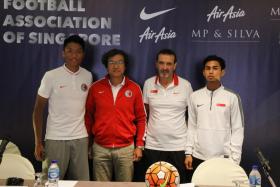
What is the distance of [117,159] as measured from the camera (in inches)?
145

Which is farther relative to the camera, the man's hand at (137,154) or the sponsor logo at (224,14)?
the sponsor logo at (224,14)

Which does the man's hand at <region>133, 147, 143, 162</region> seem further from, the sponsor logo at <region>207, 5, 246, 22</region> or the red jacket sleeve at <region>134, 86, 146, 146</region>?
the sponsor logo at <region>207, 5, 246, 22</region>

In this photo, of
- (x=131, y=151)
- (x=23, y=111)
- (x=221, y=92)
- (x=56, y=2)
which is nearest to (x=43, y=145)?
(x=23, y=111)

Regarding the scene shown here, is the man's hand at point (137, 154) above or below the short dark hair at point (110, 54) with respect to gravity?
below

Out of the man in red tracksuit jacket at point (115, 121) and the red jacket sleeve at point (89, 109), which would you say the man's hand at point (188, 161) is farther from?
the red jacket sleeve at point (89, 109)

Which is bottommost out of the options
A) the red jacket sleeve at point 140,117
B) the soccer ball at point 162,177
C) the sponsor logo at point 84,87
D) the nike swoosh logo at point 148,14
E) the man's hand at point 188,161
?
the man's hand at point 188,161

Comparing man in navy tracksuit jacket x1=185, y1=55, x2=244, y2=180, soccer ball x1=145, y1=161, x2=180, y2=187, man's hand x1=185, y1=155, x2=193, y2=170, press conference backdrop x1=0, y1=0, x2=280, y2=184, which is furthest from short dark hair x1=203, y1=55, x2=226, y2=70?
soccer ball x1=145, y1=161, x2=180, y2=187

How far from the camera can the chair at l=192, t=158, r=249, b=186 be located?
9.80ft

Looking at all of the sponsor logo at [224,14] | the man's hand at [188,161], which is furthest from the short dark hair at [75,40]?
the man's hand at [188,161]

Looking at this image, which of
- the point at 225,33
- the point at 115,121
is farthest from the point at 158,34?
the point at 115,121

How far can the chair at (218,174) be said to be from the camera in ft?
9.80

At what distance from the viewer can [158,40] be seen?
3.99 meters

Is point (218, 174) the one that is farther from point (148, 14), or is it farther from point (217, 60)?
point (148, 14)

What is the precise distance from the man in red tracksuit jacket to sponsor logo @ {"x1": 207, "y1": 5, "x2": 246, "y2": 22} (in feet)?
3.36
